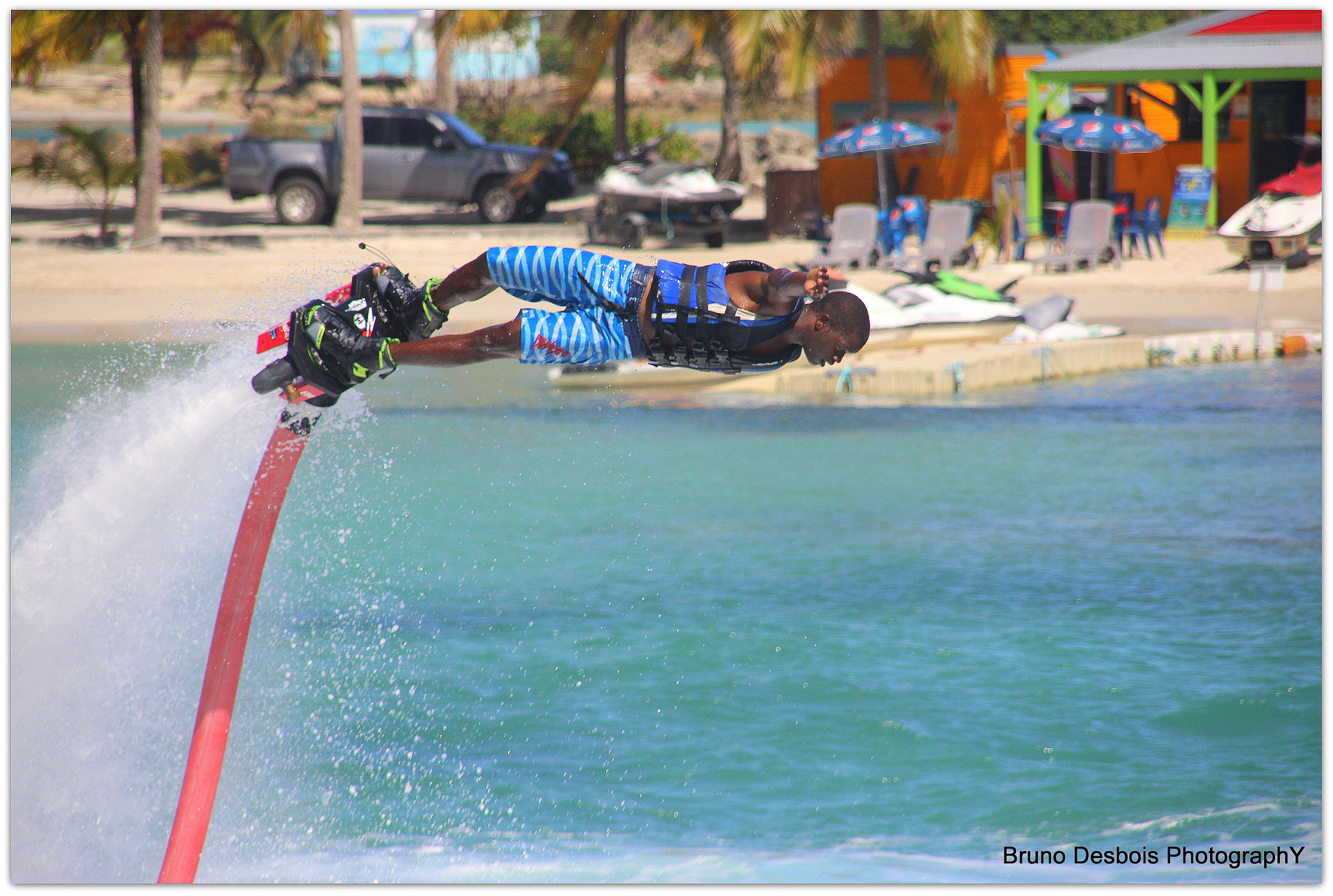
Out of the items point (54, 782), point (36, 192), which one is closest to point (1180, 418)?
point (54, 782)

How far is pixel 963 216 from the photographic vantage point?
18047 millimetres

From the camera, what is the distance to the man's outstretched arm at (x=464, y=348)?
490 cm

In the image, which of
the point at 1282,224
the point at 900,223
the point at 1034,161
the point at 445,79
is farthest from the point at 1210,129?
the point at 445,79

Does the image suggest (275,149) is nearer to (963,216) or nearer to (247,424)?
(963,216)

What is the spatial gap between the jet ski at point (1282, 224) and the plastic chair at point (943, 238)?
10.8ft

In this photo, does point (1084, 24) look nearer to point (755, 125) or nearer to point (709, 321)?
point (755, 125)

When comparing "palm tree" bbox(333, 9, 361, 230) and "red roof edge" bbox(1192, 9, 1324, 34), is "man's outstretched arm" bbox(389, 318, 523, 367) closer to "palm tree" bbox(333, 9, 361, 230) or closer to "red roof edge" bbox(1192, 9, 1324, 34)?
"palm tree" bbox(333, 9, 361, 230)

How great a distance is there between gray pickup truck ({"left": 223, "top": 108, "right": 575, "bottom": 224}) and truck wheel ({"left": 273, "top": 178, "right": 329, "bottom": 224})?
10mm

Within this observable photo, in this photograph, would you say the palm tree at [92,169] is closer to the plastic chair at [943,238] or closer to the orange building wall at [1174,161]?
the plastic chair at [943,238]

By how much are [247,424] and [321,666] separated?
7.64 feet

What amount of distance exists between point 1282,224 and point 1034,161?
14.1 ft

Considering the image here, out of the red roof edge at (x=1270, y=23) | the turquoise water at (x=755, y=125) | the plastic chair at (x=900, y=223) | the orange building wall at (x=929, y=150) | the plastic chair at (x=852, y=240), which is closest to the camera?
the plastic chair at (x=852, y=240)

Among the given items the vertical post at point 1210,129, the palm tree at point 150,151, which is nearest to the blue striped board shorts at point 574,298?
the palm tree at point 150,151

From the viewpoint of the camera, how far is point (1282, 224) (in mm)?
16812
